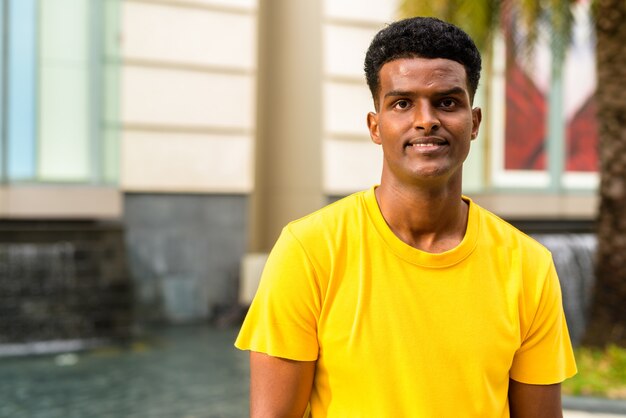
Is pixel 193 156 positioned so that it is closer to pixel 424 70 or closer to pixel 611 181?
pixel 611 181

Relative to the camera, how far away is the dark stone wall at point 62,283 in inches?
458

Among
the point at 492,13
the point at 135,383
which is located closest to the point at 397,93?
the point at 135,383

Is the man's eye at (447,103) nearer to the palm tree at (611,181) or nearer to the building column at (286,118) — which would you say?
the palm tree at (611,181)

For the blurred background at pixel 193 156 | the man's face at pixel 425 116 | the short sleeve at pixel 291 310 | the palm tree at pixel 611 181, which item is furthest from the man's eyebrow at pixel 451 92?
the blurred background at pixel 193 156

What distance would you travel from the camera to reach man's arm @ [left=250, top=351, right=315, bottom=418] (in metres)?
2.27

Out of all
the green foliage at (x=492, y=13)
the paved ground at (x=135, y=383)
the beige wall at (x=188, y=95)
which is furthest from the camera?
the beige wall at (x=188, y=95)

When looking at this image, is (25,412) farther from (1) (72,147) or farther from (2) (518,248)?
(2) (518,248)

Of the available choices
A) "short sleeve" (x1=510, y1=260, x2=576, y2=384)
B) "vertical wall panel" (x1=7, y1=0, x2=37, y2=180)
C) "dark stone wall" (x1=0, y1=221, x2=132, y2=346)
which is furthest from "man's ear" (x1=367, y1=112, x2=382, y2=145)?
"vertical wall panel" (x1=7, y1=0, x2=37, y2=180)

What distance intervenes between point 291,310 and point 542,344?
2.10ft

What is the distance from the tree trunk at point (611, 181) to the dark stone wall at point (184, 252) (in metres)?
6.45

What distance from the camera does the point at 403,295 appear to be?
2.26 metres

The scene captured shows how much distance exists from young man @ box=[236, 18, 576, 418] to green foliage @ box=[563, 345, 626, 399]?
5509mm

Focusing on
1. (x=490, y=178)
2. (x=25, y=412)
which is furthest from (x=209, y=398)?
(x=490, y=178)

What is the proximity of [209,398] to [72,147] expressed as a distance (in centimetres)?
538
